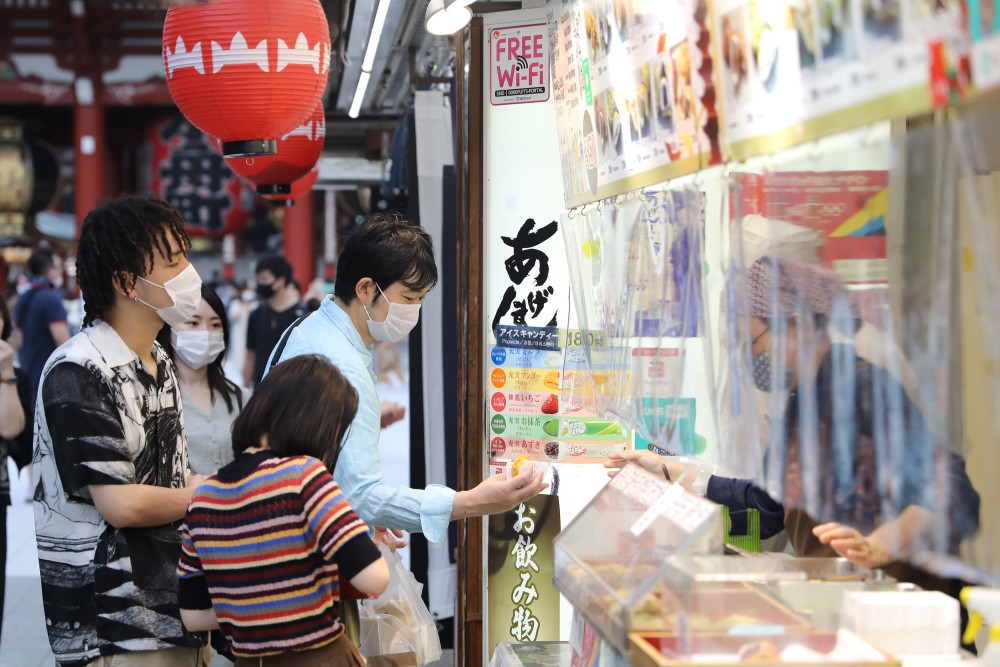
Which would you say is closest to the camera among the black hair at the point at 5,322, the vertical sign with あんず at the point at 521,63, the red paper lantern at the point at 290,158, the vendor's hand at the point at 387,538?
the vendor's hand at the point at 387,538

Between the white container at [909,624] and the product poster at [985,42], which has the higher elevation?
the product poster at [985,42]

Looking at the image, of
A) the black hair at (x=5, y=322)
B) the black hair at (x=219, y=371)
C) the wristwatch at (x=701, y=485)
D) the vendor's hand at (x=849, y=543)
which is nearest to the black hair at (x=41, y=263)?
the black hair at (x=5, y=322)

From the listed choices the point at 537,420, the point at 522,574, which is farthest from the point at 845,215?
the point at 522,574

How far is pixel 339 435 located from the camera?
2311mm

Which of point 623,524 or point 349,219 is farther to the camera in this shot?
point 349,219

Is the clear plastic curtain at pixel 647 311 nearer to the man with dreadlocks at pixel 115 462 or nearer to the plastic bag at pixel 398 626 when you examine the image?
the plastic bag at pixel 398 626

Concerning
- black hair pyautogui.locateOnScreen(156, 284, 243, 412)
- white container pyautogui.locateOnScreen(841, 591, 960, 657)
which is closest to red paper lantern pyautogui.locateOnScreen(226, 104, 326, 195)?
black hair pyautogui.locateOnScreen(156, 284, 243, 412)

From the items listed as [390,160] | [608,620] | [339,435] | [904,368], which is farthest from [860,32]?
[390,160]

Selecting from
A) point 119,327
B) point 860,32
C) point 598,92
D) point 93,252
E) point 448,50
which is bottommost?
point 119,327

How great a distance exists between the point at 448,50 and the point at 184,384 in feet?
8.47

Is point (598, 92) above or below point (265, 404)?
above

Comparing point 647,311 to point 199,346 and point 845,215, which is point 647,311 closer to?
point 845,215

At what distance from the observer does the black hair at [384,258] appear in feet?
9.70

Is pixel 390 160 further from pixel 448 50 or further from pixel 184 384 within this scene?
pixel 184 384
